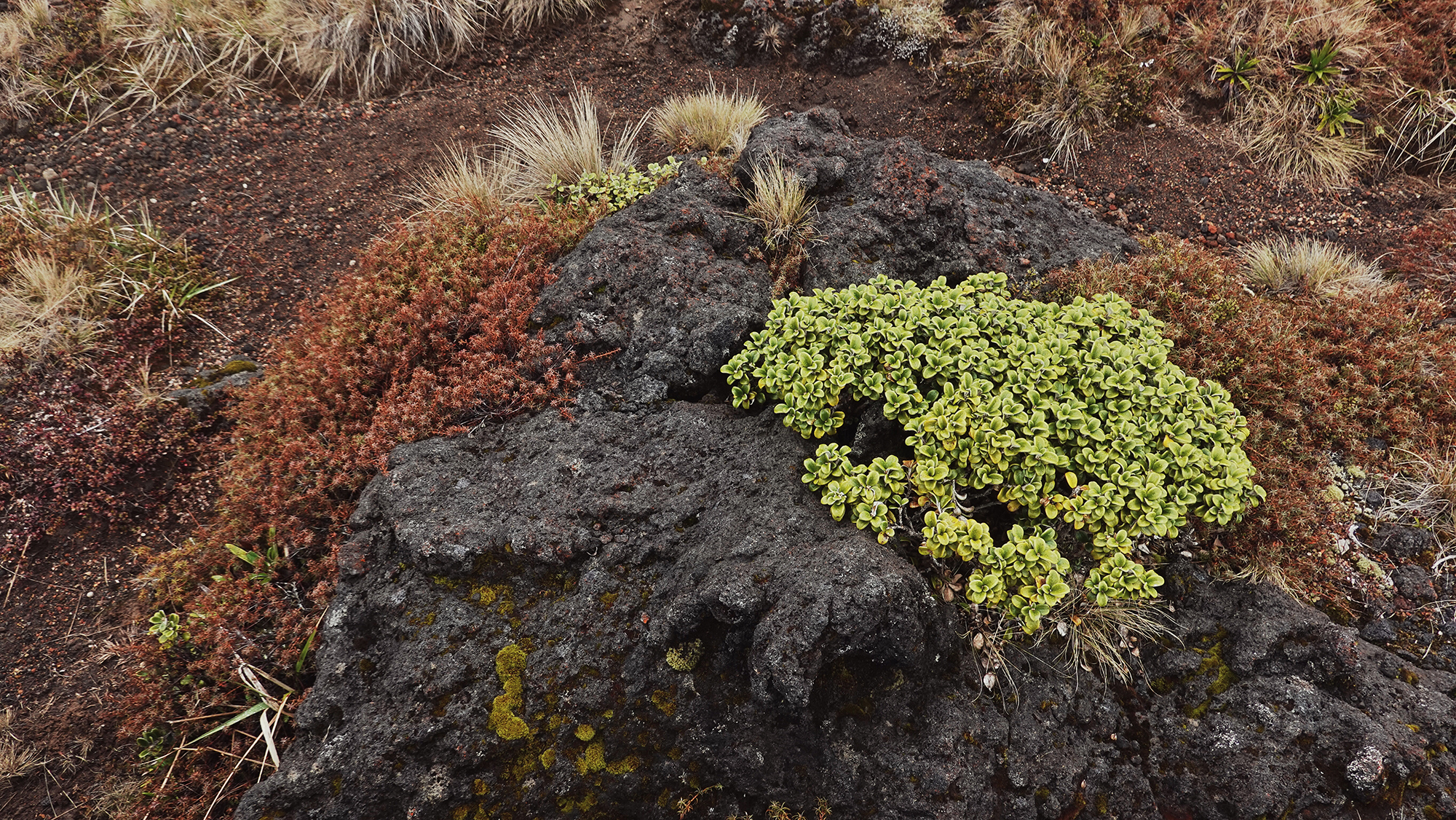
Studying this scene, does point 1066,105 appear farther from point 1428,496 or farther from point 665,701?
point 665,701

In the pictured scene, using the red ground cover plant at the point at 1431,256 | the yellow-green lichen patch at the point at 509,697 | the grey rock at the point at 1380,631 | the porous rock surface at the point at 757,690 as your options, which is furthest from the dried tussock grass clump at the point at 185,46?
the red ground cover plant at the point at 1431,256

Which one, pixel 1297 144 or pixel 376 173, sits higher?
pixel 1297 144

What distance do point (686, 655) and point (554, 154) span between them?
5052 mm

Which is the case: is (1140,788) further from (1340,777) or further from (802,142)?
(802,142)

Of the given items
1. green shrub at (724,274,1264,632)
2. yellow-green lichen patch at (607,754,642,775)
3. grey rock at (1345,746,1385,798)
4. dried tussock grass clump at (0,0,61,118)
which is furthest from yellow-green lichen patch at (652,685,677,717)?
dried tussock grass clump at (0,0,61,118)

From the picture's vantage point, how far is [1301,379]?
4.17 m

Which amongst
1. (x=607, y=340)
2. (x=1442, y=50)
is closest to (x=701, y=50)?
(x=607, y=340)

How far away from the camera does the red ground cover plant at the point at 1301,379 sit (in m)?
3.61

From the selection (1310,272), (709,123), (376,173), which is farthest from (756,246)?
(376,173)

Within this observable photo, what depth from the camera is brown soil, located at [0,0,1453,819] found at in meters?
4.57

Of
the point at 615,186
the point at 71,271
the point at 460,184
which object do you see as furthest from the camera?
the point at 460,184

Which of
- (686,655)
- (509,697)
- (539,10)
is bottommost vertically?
(509,697)

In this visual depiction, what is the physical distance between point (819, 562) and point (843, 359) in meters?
1.14

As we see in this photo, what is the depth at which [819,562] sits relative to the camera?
294 cm
